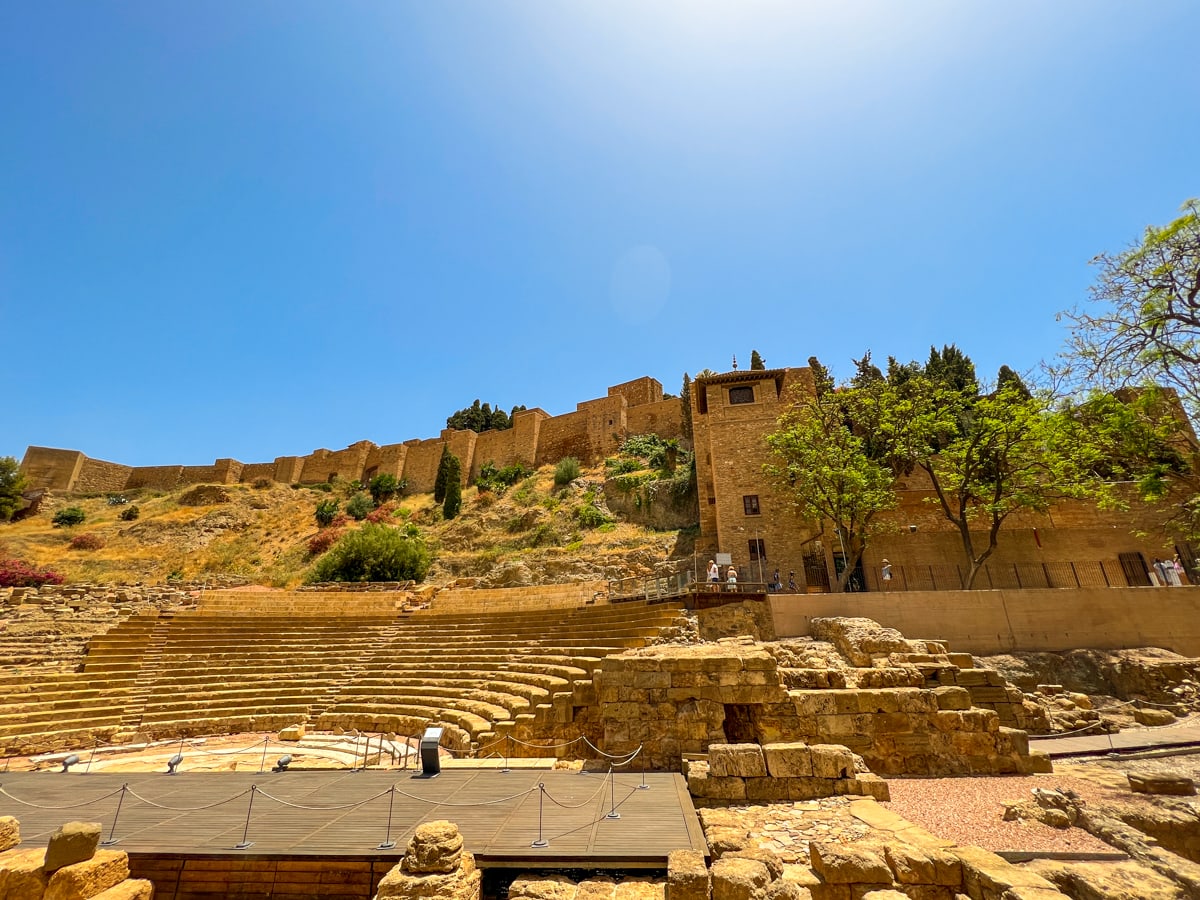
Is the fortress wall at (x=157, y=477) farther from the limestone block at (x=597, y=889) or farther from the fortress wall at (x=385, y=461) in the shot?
the limestone block at (x=597, y=889)

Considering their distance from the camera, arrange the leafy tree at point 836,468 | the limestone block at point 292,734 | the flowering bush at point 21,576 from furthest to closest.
Answer: 1. the flowering bush at point 21,576
2. the leafy tree at point 836,468
3. the limestone block at point 292,734

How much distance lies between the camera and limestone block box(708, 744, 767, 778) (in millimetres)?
6723

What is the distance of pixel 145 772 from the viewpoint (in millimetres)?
9320

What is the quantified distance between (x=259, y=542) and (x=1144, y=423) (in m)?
47.9

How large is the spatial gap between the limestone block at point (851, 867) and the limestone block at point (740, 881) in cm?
68

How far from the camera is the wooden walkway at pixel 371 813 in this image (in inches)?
200

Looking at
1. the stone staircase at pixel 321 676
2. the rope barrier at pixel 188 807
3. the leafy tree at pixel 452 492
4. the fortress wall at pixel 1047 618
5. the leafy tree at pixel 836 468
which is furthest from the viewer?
the leafy tree at pixel 452 492

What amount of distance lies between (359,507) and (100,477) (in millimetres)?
24601

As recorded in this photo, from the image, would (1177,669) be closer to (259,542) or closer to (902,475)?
(902,475)

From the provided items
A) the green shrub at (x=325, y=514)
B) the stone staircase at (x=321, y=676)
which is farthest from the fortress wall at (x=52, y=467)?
the stone staircase at (x=321, y=676)

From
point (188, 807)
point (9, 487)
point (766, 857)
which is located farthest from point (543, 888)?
point (9, 487)

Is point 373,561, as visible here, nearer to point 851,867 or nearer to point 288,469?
point 851,867

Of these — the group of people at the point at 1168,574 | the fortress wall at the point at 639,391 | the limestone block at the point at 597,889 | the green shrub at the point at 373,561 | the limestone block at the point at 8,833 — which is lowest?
the limestone block at the point at 597,889

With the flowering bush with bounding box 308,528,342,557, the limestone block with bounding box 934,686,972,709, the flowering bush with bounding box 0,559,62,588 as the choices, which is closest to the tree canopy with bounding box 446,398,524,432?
the flowering bush with bounding box 308,528,342,557
